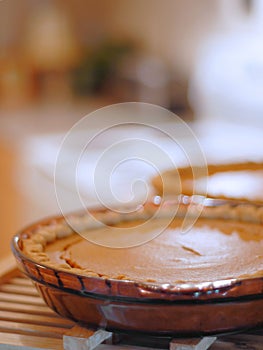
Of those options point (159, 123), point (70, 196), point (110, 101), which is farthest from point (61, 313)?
point (110, 101)

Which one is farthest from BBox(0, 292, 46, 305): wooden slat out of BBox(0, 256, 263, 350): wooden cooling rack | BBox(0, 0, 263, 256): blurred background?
BBox(0, 0, 263, 256): blurred background

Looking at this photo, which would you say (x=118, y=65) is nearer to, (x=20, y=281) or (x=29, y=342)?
(x=20, y=281)

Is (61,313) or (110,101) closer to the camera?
(61,313)

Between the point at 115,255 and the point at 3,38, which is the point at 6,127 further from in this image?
the point at 115,255

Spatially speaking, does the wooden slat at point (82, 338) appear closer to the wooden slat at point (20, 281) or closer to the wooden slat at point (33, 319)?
the wooden slat at point (33, 319)

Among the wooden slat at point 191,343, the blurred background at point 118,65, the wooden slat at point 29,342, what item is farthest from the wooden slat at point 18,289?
the blurred background at point 118,65

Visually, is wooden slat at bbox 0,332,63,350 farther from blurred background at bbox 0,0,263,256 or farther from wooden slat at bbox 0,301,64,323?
blurred background at bbox 0,0,263,256
